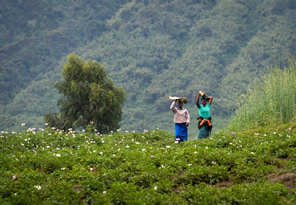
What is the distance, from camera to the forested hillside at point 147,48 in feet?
293

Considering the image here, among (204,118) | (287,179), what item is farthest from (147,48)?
A: (287,179)

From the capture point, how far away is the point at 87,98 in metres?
35.2

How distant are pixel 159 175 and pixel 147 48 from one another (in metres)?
105

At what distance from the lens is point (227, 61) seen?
98.6m

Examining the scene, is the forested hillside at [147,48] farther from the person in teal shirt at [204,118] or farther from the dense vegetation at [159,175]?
the dense vegetation at [159,175]

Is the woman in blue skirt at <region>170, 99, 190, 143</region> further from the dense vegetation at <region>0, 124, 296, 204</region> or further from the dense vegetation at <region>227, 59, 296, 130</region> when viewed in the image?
the dense vegetation at <region>0, 124, 296, 204</region>

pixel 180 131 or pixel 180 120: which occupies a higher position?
pixel 180 120

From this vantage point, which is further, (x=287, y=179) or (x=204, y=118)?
(x=204, y=118)

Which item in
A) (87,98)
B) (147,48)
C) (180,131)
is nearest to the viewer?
(180,131)

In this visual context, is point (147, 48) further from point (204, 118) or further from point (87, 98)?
point (204, 118)

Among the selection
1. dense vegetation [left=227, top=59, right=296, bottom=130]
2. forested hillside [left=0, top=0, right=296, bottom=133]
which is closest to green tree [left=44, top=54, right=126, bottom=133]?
Answer: dense vegetation [left=227, top=59, right=296, bottom=130]

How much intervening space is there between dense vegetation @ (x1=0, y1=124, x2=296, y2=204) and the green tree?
23065mm

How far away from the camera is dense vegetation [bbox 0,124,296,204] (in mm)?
6680

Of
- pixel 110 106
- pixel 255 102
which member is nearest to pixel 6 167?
pixel 255 102
